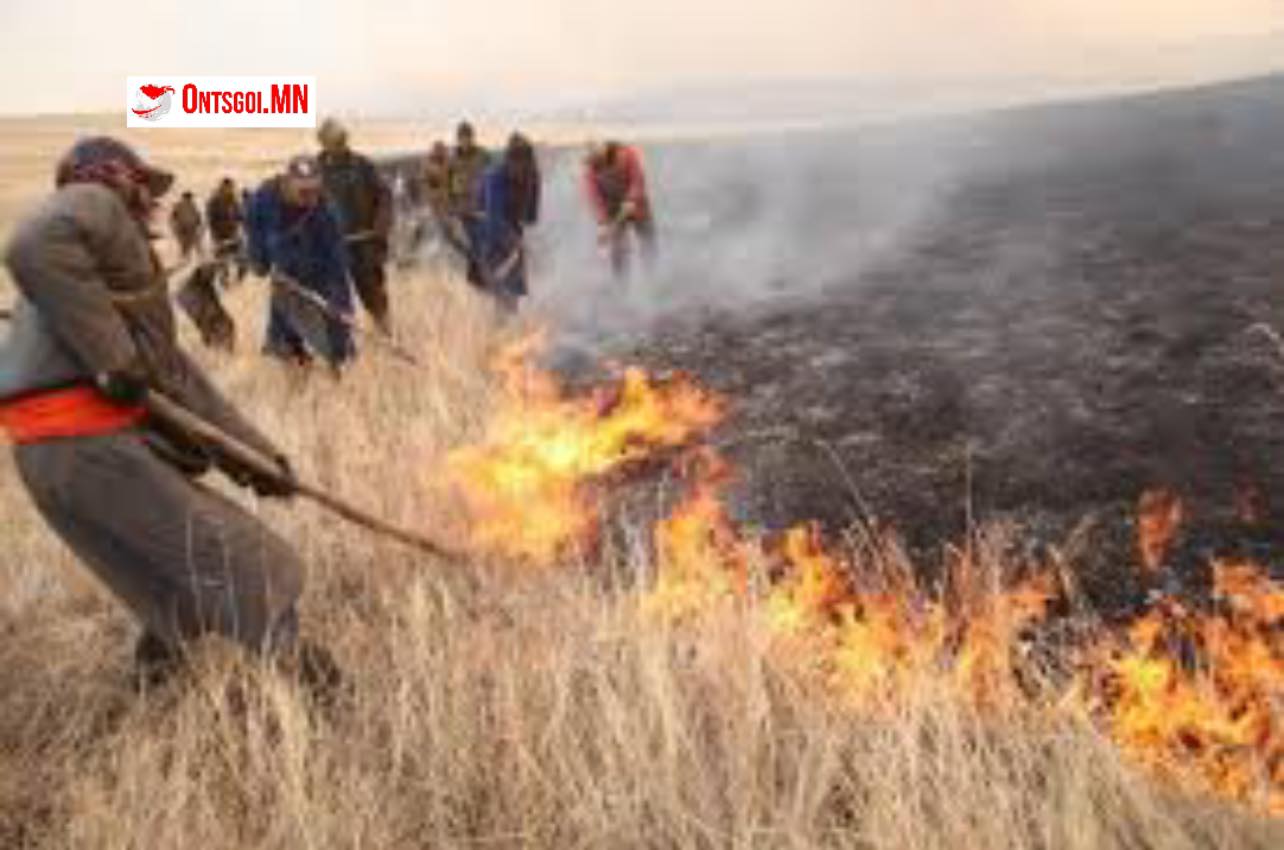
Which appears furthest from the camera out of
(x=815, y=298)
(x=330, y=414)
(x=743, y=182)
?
(x=743, y=182)

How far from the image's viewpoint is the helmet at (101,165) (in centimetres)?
507

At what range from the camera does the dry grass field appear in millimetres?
4008

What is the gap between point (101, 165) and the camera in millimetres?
5070

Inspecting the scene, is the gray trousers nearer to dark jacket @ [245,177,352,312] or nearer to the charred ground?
the charred ground

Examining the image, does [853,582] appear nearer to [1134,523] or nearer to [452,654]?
[1134,523]

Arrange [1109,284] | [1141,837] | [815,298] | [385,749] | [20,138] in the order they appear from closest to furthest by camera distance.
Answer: [1141,837] → [385,749] → [1109,284] → [815,298] → [20,138]

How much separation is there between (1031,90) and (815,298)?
8262cm

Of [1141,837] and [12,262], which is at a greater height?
[12,262]

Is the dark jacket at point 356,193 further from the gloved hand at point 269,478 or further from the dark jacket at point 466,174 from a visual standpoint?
the gloved hand at point 269,478

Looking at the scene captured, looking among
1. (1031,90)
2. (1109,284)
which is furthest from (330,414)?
(1031,90)

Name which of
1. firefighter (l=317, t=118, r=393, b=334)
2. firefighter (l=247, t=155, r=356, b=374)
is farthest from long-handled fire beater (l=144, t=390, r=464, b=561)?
firefighter (l=317, t=118, r=393, b=334)

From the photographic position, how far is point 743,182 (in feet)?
91.8

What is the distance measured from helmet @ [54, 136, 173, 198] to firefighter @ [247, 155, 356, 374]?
5892 millimetres

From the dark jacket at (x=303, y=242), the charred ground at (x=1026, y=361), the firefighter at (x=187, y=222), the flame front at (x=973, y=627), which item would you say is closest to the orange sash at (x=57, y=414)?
the flame front at (x=973, y=627)
